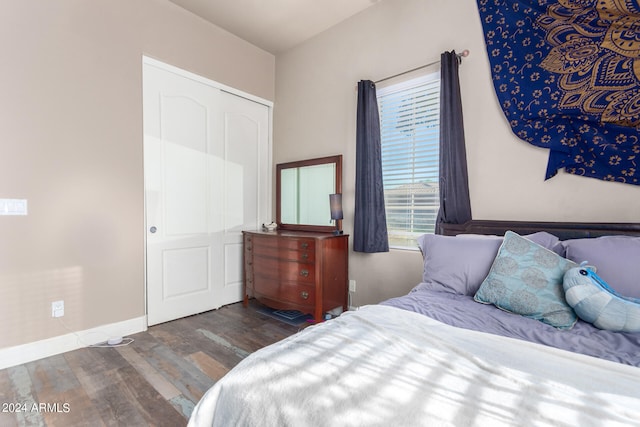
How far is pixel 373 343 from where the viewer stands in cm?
103

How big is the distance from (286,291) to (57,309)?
1794 mm

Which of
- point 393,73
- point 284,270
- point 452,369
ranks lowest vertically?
point 284,270

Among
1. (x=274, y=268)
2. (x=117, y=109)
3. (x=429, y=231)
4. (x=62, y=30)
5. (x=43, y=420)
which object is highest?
(x=62, y=30)

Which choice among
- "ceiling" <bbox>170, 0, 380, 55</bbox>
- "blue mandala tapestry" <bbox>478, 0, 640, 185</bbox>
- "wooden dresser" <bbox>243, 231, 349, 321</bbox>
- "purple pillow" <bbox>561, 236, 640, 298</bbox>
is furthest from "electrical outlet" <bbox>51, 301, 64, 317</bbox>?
"blue mandala tapestry" <bbox>478, 0, 640, 185</bbox>

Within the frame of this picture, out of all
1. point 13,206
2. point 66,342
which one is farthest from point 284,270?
point 13,206

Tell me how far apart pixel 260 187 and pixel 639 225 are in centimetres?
330

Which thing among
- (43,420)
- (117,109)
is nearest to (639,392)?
(43,420)

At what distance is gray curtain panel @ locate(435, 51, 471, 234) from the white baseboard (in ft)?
9.35

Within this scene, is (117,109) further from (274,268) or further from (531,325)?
(531,325)

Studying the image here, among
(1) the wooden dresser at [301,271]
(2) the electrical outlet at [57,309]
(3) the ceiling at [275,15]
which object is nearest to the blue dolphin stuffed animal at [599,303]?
(1) the wooden dresser at [301,271]

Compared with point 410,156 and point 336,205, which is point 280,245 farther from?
point 410,156

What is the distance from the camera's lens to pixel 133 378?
1.92 metres

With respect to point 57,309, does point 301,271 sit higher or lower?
higher

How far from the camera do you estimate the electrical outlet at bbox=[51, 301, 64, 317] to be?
2256mm
